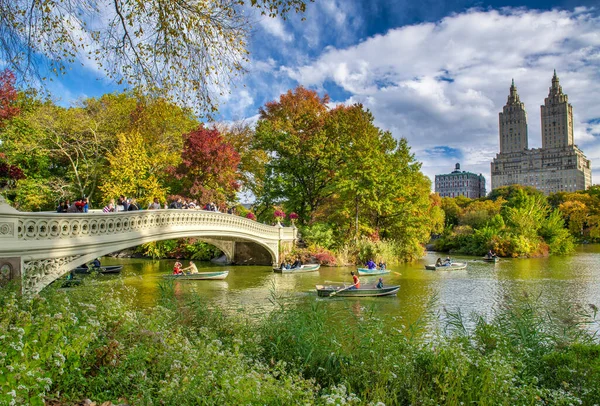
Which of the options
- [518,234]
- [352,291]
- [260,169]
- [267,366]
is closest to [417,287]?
A: [352,291]

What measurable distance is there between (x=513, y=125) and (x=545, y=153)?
1741 centimetres

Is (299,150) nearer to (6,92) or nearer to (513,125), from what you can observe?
(6,92)

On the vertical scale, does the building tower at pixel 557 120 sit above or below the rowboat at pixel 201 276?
above

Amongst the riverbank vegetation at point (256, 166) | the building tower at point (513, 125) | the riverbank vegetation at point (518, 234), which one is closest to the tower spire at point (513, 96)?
the building tower at point (513, 125)

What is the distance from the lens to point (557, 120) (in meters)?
138

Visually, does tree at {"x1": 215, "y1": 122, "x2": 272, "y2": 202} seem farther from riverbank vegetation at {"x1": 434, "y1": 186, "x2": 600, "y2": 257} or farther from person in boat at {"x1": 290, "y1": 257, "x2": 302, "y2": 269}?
riverbank vegetation at {"x1": 434, "y1": 186, "x2": 600, "y2": 257}

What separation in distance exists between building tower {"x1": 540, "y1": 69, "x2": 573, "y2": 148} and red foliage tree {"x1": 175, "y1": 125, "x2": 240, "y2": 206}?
136m

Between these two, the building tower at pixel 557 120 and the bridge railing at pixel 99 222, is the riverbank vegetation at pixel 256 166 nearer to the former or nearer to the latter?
the bridge railing at pixel 99 222

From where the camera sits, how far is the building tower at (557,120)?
136m

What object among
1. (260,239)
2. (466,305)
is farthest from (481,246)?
(466,305)

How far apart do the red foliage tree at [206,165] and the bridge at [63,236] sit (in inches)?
386

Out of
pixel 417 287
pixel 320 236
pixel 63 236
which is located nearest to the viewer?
pixel 63 236

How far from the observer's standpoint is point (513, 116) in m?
146

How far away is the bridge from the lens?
932 centimetres
